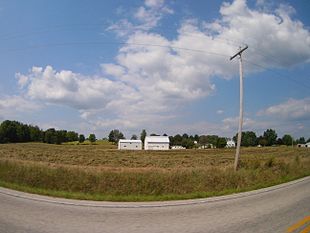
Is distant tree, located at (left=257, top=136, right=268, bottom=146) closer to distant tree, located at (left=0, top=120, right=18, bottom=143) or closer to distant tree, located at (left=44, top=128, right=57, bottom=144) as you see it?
distant tree, located at (left=44, top=128, right=57, bottom=144)

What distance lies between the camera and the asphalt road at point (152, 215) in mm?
6641

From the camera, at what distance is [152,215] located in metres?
8.05

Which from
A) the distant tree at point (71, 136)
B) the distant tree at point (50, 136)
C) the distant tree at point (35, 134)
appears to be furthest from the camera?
the distant tree at point (71, 136)

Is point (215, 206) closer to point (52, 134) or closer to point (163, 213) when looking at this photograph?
point (163, 213)

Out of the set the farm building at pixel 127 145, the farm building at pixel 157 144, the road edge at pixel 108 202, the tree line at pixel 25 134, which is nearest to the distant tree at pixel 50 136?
the tree line at pixel 25 134

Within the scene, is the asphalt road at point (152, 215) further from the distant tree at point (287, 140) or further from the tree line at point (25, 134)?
the distant tree at point (287, 140)

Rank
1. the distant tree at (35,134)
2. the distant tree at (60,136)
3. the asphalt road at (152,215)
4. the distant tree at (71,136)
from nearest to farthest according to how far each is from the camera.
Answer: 1. the asphalt road at (152,215)
2. the distant tree at (35,134)
3. the distant tree at (60,136)
4. the distant tree at (71,136)

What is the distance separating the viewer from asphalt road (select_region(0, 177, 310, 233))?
6.64m

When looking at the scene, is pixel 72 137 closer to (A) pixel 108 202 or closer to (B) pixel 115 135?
(B) pixel 115 135

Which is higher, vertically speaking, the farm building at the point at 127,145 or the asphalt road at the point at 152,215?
the farm building at the point at 127,145

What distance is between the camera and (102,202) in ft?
32.4

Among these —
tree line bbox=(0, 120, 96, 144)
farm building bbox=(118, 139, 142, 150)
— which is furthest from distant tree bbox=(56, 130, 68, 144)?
farm building bbox=(118, 139, 142, 150)

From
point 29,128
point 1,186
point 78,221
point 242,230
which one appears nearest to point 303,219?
point 242,230

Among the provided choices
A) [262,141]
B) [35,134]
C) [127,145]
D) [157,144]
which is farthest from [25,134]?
→ [262,141]
